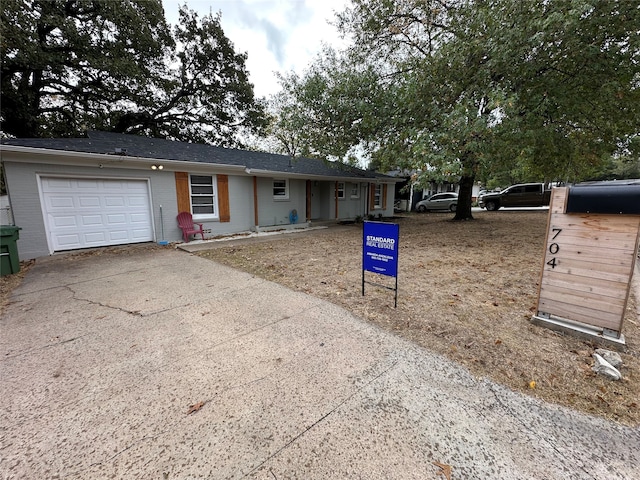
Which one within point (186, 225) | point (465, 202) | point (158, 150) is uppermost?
point (158, 150)

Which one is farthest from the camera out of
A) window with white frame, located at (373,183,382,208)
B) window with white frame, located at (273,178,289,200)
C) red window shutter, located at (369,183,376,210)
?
window with white frame, located at (373,183,382,208)

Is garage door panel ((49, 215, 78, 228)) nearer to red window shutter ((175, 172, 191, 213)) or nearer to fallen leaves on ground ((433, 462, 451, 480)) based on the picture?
red window shutter ((175, 172, 191, 213))

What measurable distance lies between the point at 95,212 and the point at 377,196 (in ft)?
46.5

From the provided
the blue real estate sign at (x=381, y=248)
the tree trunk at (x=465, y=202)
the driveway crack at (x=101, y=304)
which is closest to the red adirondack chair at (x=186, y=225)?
the driveway crack at (x=101, y=304)

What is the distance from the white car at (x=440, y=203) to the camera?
20.5 m

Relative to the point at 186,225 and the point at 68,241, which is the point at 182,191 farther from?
the point at 68,241

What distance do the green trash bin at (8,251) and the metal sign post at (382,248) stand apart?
690cm

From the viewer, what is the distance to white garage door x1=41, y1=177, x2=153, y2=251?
7051 millimetres

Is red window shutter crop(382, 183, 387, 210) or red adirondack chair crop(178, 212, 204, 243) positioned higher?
red window shutter crop(382, 183, 387, 210)

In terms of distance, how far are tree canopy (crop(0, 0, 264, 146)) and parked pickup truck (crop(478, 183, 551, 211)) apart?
18554mm

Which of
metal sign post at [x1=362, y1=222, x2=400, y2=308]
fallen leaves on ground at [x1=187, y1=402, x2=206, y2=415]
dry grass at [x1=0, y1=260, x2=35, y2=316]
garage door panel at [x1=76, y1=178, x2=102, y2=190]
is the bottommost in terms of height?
fallen leaves on ground at [x1=187, y1=402, x2=206, y2=415]

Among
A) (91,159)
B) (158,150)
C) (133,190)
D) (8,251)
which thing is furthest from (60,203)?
(158,150)

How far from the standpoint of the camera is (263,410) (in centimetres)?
203

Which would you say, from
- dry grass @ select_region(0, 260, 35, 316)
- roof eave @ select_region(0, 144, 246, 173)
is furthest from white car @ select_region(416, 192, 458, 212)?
dry grass @ select_region(0, 260, 35, 316)
